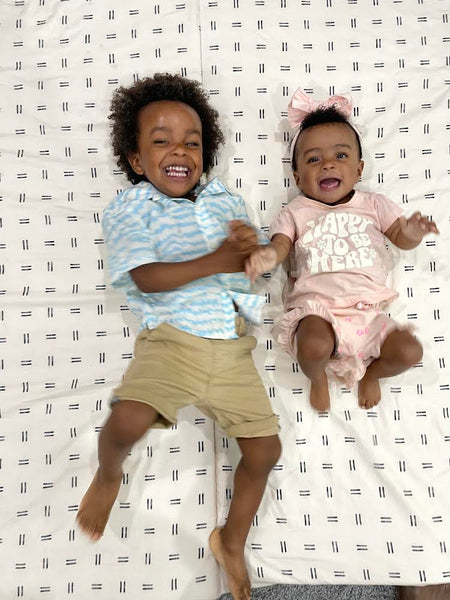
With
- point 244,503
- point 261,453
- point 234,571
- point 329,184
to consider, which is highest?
point 329,184

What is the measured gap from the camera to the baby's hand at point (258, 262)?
110 centimetres

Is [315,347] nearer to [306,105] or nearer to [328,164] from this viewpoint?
[328,164]

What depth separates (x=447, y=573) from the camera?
1.21 meters

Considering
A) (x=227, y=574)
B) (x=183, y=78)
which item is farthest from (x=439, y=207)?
(x=227, y=574)

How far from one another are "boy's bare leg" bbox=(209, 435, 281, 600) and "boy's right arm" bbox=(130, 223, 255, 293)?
35 centimetres

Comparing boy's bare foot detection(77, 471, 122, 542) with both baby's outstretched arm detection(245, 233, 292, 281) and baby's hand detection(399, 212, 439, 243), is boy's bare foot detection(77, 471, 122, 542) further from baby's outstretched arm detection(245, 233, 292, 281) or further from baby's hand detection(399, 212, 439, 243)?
baby's hand detection(399, 212, 439, 243)

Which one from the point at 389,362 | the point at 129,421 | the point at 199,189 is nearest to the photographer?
the point at 129,421

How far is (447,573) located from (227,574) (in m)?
0.47

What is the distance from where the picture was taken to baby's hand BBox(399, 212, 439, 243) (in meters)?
1.21

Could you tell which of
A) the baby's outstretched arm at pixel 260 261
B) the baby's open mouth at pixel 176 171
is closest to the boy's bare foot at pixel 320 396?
the baby's outstretched arm at pixel 260 261

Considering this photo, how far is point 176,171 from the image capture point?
4.03 ft

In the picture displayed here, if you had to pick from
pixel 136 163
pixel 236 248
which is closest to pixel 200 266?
pixel 236 248

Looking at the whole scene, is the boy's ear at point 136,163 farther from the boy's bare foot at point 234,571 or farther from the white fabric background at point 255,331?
the boy's bare foot at point 234,571

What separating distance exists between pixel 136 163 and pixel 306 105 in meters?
0.42
